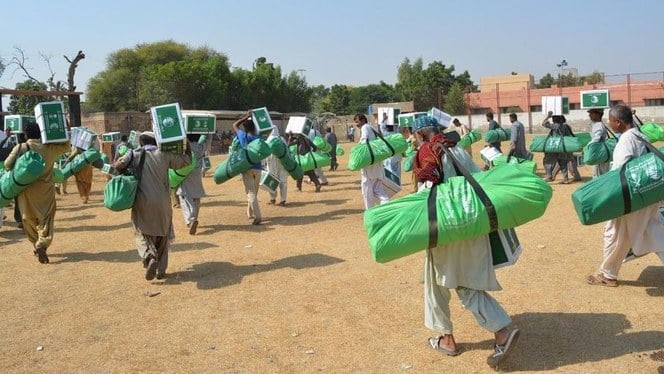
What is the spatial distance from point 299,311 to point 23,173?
443 centimetres

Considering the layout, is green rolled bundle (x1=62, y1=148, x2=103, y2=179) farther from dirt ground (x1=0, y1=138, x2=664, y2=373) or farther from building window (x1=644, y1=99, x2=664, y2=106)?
building window (x1=644, y1=99, x2=664, y2=106)

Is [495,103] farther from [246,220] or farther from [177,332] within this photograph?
[177,332]

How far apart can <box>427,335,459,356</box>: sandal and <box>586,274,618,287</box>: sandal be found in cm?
214

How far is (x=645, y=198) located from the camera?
16.7ft

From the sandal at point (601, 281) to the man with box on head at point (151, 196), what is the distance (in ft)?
14.7

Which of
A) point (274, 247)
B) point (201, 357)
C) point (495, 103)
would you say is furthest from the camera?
point (495, 103)

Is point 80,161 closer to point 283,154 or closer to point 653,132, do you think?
point 283,154

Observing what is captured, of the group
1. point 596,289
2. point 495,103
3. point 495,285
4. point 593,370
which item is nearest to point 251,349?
point 495,285

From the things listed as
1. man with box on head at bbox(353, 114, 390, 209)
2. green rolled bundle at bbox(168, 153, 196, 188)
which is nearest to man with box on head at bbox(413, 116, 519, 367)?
man with box on head at bbox(353, 114, 390, 209)

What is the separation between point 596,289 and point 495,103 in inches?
1580

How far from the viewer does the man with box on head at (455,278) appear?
425 cm

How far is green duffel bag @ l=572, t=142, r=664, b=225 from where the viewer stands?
16.6ft

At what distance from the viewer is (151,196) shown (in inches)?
272

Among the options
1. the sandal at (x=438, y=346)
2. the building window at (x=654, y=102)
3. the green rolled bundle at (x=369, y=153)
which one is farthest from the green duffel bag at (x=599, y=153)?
the building window at (x=654, y=102)
